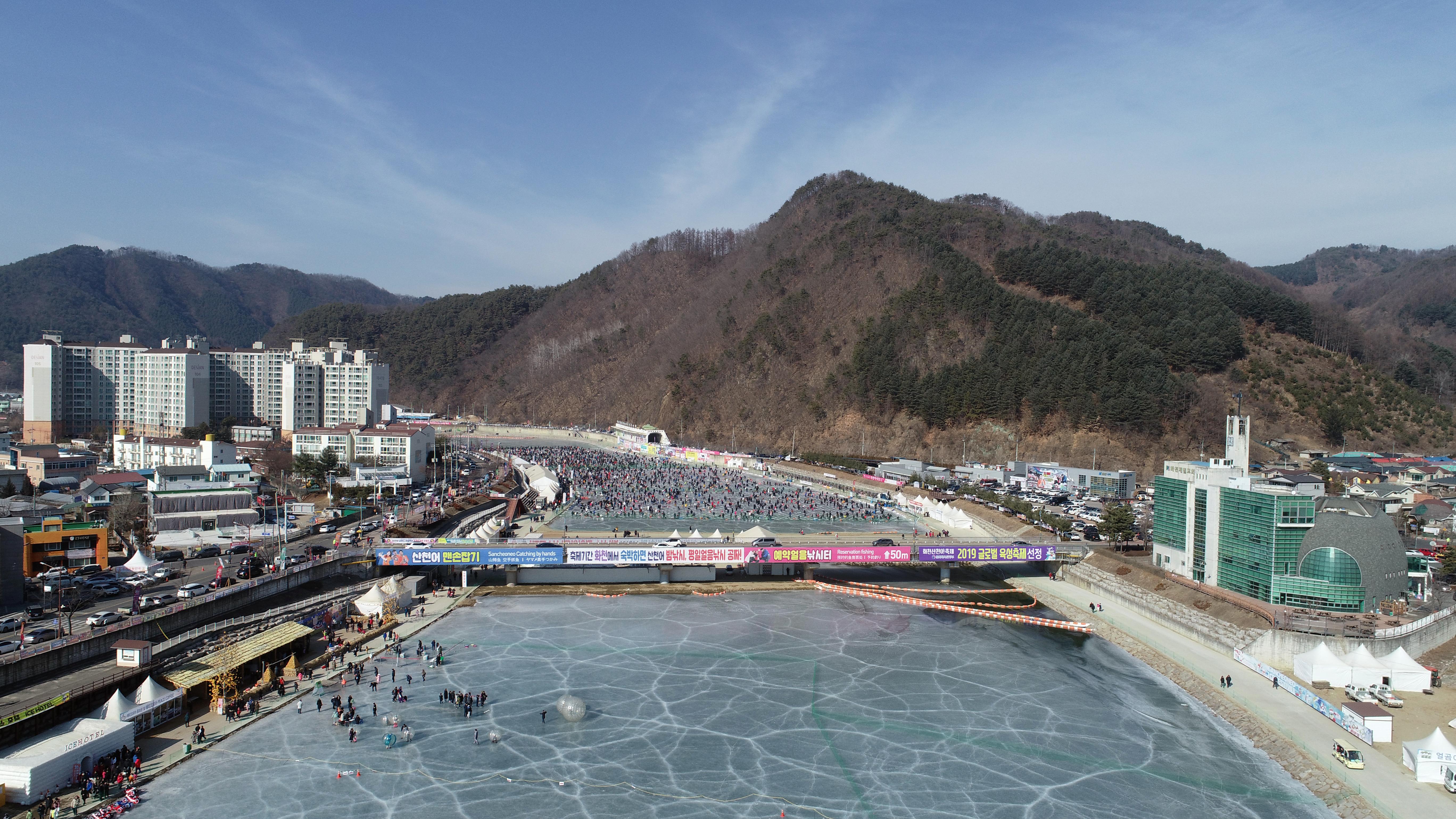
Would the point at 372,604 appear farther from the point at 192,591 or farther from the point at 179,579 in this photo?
the point at 179,579

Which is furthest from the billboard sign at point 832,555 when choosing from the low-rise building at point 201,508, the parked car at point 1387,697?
the low-rise building at point 201,508

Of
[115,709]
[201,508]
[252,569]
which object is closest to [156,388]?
[201,508]

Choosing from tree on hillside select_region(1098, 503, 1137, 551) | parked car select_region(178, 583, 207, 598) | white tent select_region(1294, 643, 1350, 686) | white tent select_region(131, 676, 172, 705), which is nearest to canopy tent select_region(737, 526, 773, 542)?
tree on hillside select_region(1098, 503, 1137, 551)

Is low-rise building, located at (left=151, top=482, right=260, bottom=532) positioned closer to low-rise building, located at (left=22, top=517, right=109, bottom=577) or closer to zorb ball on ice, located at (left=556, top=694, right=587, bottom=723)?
low-rise building, located at (left=22, top=517, right=109, bottom=577)

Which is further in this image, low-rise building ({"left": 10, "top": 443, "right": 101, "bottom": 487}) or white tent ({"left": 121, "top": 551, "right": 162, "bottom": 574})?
low-rise building ({"left": 10, "top": 443, "right": 101, "bottom": 487})

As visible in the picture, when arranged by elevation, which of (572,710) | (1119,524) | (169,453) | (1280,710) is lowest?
(572,710)

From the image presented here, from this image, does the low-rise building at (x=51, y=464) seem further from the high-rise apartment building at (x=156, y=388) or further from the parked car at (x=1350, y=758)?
the parked car at (x=1350, y=758)
